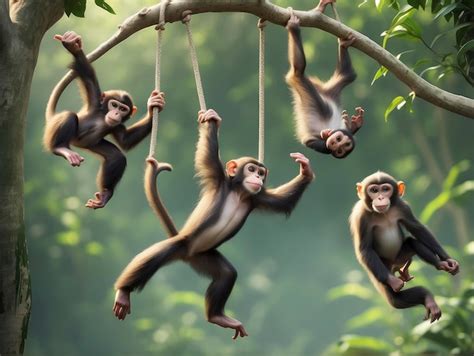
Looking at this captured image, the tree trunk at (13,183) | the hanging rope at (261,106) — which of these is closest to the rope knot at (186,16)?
the hanging rope at (261,106)

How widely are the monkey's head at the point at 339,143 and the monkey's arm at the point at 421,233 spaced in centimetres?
71

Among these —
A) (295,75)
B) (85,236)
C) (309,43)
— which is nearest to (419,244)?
(295,75)

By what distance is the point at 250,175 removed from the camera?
16.1 ft

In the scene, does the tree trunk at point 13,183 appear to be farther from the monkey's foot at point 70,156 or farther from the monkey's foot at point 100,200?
the monkey's foot at point 100,200

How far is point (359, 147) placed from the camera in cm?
2555

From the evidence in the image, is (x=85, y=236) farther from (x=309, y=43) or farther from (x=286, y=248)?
(x=286, y=248)

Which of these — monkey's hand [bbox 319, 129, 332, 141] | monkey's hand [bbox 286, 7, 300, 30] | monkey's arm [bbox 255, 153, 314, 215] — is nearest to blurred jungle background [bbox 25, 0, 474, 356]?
monkey's hand [bbox 319, 129, 332, 141]

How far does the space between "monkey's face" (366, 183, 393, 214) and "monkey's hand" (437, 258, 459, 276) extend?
1.30ft

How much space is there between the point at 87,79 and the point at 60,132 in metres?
0.33

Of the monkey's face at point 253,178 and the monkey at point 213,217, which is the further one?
the monkey's face at point 253,178

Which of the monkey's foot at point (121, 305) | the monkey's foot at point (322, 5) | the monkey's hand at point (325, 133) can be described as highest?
the monkey's foot at point (322, 5)

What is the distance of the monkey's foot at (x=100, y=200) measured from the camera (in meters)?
4.91

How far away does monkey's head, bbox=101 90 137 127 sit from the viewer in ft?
18.0

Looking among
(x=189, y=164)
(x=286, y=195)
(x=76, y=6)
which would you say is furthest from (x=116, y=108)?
(x=189, y=164)
